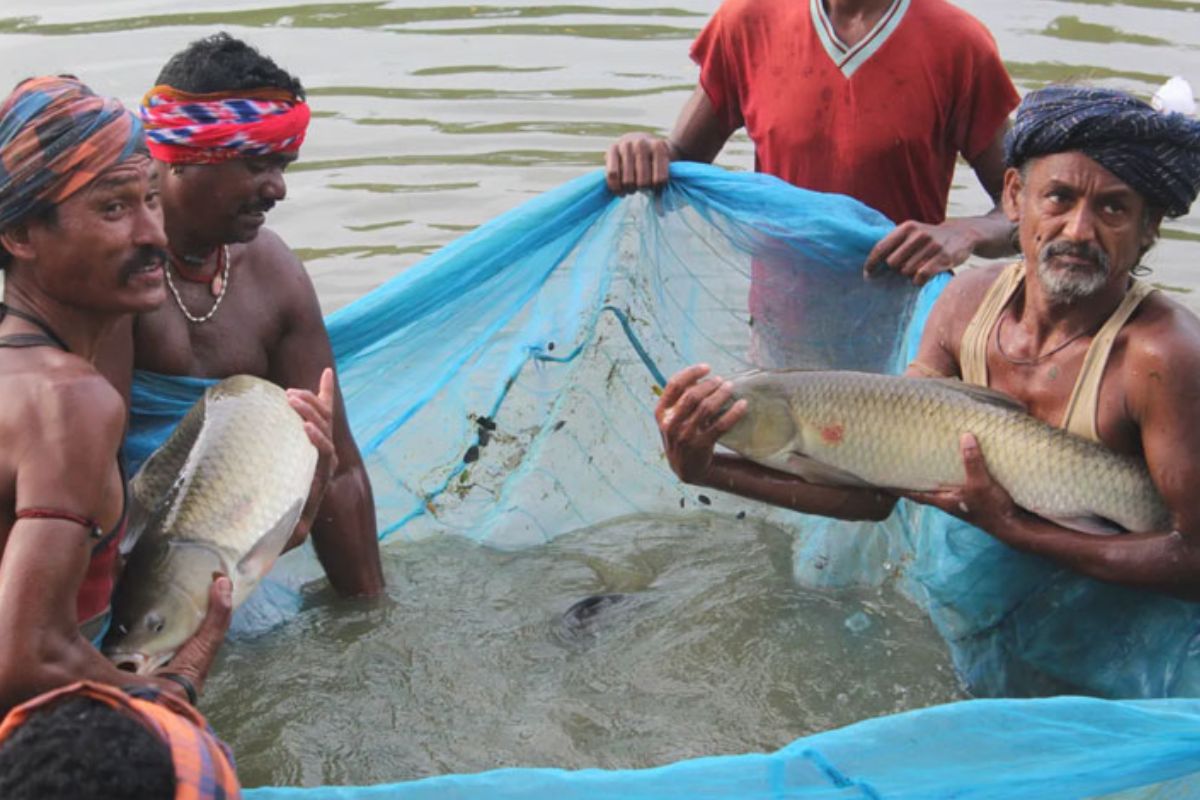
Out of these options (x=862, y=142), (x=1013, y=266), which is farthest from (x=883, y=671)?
(x=862, y=142)

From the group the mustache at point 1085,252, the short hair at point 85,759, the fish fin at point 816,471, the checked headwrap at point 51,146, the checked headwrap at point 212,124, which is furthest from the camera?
the checked headwrap at point 212,124

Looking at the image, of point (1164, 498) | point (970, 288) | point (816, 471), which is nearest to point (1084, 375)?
point (1164, 498)

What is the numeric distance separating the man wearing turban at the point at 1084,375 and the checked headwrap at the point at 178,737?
150 centimetres

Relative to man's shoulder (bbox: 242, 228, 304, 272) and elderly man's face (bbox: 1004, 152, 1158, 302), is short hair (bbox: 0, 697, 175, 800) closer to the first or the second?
elderly man's face (bbox: 1004, 152, 1158, 302)

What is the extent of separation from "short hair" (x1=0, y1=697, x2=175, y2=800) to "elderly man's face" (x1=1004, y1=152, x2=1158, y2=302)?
2.01 meters

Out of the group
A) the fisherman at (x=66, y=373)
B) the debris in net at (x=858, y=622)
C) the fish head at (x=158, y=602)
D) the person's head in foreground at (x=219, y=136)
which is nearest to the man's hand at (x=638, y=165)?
the person's head in foreground at (x=219, y=136)

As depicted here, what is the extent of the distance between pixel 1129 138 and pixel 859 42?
130cm

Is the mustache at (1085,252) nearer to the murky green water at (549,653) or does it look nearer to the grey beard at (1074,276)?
the grey beard at (1074,276)

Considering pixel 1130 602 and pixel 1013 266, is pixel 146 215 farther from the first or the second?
pixel 1130 602

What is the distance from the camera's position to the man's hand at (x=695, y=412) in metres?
3.32

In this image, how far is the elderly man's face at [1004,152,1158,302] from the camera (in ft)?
10.4

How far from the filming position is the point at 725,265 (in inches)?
174

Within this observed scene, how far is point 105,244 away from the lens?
2822mm

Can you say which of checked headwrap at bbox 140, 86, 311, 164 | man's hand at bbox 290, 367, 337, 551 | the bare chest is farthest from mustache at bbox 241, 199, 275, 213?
man's hand at bbox 290, 367, 337, 551
